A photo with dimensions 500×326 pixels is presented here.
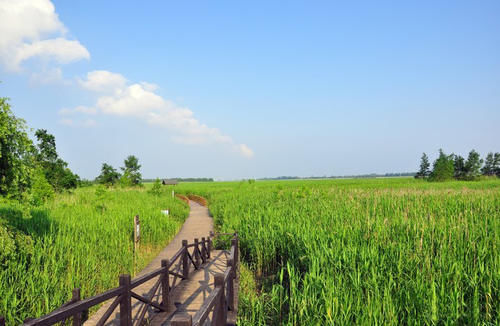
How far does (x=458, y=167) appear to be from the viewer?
260 feet

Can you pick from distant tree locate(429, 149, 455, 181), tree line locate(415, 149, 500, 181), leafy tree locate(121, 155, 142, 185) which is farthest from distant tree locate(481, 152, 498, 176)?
leafy tree locate(121, 155, 142, 185)

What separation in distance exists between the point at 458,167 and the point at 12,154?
96.5 m

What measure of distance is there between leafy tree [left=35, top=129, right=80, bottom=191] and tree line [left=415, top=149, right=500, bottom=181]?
225 feet

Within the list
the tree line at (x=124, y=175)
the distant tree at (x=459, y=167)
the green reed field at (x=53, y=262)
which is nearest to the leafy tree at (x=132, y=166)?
the tree line at (x=124, y=175)

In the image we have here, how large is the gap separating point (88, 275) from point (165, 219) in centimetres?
735

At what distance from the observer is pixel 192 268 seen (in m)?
7.56

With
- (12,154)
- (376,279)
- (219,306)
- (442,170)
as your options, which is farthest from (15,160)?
(442,170)

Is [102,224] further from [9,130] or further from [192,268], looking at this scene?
[9,130]

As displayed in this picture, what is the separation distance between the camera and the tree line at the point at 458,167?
64.2 meters

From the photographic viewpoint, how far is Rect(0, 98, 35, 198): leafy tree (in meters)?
4.87

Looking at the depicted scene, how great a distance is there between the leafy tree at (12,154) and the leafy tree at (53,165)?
86.8ft

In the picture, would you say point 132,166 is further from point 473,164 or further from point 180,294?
point 473,164

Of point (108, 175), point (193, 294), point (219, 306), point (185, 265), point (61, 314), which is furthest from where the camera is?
point (108, 175)

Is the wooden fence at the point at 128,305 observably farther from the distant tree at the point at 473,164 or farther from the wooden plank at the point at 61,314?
the distant tree at the point at 473,164
